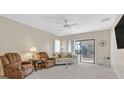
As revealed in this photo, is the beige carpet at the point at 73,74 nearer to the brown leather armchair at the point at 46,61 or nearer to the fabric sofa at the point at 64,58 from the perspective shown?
the brown leather armchair at the point at 46,61

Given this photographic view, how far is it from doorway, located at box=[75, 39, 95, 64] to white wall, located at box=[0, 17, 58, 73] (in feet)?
8.87

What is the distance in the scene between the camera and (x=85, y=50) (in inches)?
373

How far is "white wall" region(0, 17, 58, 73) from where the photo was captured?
5.11m

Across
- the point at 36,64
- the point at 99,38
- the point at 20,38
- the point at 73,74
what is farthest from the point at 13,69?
the point at 99,38

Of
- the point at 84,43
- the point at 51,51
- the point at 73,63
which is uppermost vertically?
the point at 84,43

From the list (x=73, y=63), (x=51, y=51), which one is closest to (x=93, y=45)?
(x=73, y=63)

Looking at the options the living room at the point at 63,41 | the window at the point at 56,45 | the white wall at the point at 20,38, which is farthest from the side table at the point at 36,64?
the window at the point at 56,45

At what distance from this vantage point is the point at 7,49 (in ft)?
17.3

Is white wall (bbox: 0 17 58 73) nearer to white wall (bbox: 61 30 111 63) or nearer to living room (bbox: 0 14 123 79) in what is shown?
living room (bbox: 0 14 123 79)
